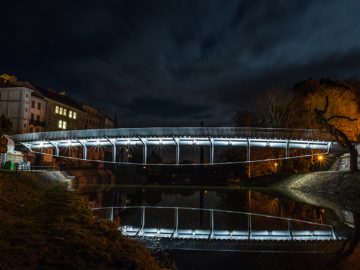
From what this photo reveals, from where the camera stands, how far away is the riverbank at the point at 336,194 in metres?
12.3

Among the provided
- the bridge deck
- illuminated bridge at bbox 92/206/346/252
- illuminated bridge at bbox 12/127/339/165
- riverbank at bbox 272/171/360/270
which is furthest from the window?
the bridge deck

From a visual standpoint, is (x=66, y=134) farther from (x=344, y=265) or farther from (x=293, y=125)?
(x=344, y=265)

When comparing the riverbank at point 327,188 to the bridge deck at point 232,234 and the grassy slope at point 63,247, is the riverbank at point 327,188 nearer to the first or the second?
the bridge deck at point 232,234

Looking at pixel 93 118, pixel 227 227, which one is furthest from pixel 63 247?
pixel 93 118

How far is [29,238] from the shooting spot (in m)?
10.5

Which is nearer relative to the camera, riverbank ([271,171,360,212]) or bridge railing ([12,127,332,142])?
riverbank ([271,171,360,212])

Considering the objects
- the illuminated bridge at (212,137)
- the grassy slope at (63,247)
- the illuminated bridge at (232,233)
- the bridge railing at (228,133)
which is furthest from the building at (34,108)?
the grassy slope at (63,247)

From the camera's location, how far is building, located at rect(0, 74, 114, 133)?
80.0 metres

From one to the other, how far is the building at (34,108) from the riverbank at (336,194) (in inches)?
2295

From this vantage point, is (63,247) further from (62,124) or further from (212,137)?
(62,124)

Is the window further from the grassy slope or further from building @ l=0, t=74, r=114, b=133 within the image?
the grassy slope

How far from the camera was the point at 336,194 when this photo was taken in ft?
137

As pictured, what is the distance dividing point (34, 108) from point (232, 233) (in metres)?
77.3

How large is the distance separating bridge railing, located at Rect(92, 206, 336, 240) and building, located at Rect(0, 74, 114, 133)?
66.7 m
